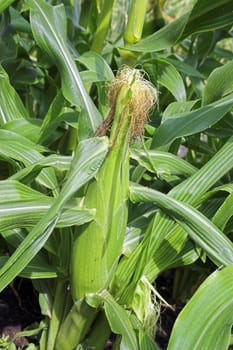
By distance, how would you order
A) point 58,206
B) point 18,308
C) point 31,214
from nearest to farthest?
1. point 58,206
2. point 31,214
3. point 18,308

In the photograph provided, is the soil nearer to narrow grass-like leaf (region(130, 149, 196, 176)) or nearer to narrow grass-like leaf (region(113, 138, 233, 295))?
narrow grass-like leaf (region(113, 138, 233, 295))

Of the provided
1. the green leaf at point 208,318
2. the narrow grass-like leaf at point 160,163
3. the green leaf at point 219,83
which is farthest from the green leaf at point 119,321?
the green leaf at point 219,83

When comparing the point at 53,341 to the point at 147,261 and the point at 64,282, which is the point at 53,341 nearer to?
the point at 64,282

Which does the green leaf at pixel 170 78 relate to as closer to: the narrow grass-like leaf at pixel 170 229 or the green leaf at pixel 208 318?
the narrow grass-like leaf at pixel 170 229

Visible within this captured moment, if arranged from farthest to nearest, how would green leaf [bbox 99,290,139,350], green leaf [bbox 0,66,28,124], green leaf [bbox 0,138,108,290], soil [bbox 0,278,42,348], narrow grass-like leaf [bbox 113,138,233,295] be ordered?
soil [bbox 0,278,42,348], green leaf [bbox 0,66,28,124], narrow grass-like leaf [bbox 113,138,233,295], green leaf [bbox 99,290,139,350], green leaf [bbox 0,138,108,290]

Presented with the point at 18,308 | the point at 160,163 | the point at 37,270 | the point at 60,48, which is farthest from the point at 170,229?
the point at 18,308

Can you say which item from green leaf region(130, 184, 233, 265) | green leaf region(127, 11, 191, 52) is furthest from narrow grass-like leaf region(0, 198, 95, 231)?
green leaf region(127, 11, 191, 52)

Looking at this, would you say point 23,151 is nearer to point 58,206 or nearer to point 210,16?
point 58,206
